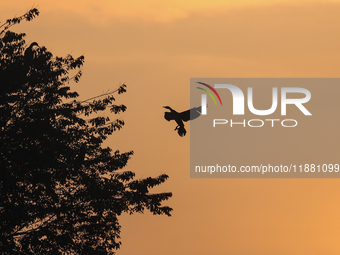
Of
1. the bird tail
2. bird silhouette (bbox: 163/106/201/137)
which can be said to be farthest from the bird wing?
the bird tail

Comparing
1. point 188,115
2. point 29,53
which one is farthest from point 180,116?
point 29,53

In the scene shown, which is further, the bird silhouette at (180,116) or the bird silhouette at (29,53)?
the bird silhouette at (180,116)

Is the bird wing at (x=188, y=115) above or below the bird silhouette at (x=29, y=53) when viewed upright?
below

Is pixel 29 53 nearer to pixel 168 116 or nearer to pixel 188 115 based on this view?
pixel 168 116

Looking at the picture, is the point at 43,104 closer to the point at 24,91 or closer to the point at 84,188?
the point at 24,91

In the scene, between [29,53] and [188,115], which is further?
[188,115]

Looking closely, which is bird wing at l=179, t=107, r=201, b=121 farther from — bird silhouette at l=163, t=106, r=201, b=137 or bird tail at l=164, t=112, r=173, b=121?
bird tail at l=164, t=112, r=173, b=121

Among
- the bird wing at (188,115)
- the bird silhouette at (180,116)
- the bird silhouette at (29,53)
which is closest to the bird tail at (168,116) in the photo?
the bird silhouette at (180,116)

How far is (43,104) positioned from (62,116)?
186 centimetres

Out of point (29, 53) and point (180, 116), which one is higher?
point (29, 53)

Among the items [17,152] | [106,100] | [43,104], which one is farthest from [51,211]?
[106,100]

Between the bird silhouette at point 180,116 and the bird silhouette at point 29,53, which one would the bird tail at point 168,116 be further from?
the bird silhouette at point 29,53

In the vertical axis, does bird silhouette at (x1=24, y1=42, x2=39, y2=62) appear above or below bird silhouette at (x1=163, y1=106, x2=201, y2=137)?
above

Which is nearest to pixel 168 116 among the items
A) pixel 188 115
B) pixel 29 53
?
pixel 188 115
